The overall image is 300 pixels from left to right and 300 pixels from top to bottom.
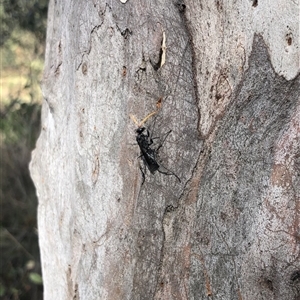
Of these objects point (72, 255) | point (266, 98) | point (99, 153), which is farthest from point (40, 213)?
point (266, 98)

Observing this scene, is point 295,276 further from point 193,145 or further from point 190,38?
point 190,38

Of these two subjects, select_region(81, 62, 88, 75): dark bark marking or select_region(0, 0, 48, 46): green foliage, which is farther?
select_region(0, 0, 48, 46): green foliage

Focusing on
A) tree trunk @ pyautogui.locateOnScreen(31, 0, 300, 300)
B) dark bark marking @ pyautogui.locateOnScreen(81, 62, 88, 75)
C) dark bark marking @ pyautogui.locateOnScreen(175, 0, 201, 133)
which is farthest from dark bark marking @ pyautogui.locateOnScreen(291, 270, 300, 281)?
dark bark marking @ pyautogui.locateOnScreen(81, 62, 88, 75)

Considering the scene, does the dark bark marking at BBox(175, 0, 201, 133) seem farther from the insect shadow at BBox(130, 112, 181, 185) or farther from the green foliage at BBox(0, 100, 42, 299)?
the green foliage at BBox(0, 100, 42, 299)

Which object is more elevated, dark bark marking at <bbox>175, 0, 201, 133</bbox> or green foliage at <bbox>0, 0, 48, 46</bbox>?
green foliage at <bbox>0, 0, 48, 46</bbox>

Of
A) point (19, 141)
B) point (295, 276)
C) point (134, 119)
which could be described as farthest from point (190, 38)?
point (19, 141)

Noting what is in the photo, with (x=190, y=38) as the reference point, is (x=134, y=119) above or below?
below
